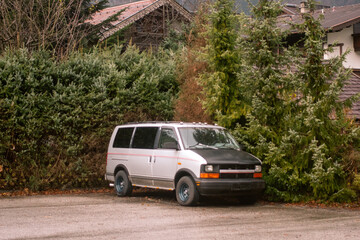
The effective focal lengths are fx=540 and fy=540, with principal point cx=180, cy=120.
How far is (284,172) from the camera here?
1334cm

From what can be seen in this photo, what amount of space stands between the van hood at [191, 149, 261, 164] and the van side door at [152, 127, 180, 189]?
0.60 metres

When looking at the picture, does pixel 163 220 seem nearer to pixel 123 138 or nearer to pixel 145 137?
pixel 145 137

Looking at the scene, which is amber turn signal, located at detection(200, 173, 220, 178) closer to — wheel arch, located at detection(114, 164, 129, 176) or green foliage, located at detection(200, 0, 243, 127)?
green foliage, located at detection(200, 0, 243, 127)

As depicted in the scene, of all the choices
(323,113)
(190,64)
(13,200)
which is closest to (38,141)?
(13,200)

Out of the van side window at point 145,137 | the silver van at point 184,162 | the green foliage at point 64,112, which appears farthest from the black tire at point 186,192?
the green foliage at point 64,112

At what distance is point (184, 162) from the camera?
12.8 metres

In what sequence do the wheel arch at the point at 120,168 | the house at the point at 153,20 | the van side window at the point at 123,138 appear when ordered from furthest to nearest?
1. the house at the point at 153,20
2. the van side window at the point at 123,138
3. the wheel arch at the point at 120,168

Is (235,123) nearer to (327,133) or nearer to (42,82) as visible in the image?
(327,133)

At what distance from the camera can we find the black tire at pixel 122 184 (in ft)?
48.3

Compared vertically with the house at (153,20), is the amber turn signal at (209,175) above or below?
below

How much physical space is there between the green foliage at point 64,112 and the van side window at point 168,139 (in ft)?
11.8

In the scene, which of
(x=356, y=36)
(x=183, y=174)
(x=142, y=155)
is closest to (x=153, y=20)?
(x=356, y=36)

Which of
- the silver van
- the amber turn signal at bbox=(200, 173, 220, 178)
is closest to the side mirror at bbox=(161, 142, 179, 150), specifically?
the silver van

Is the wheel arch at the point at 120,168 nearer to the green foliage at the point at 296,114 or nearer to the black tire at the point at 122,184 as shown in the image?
the black tire at the point at 122,184
